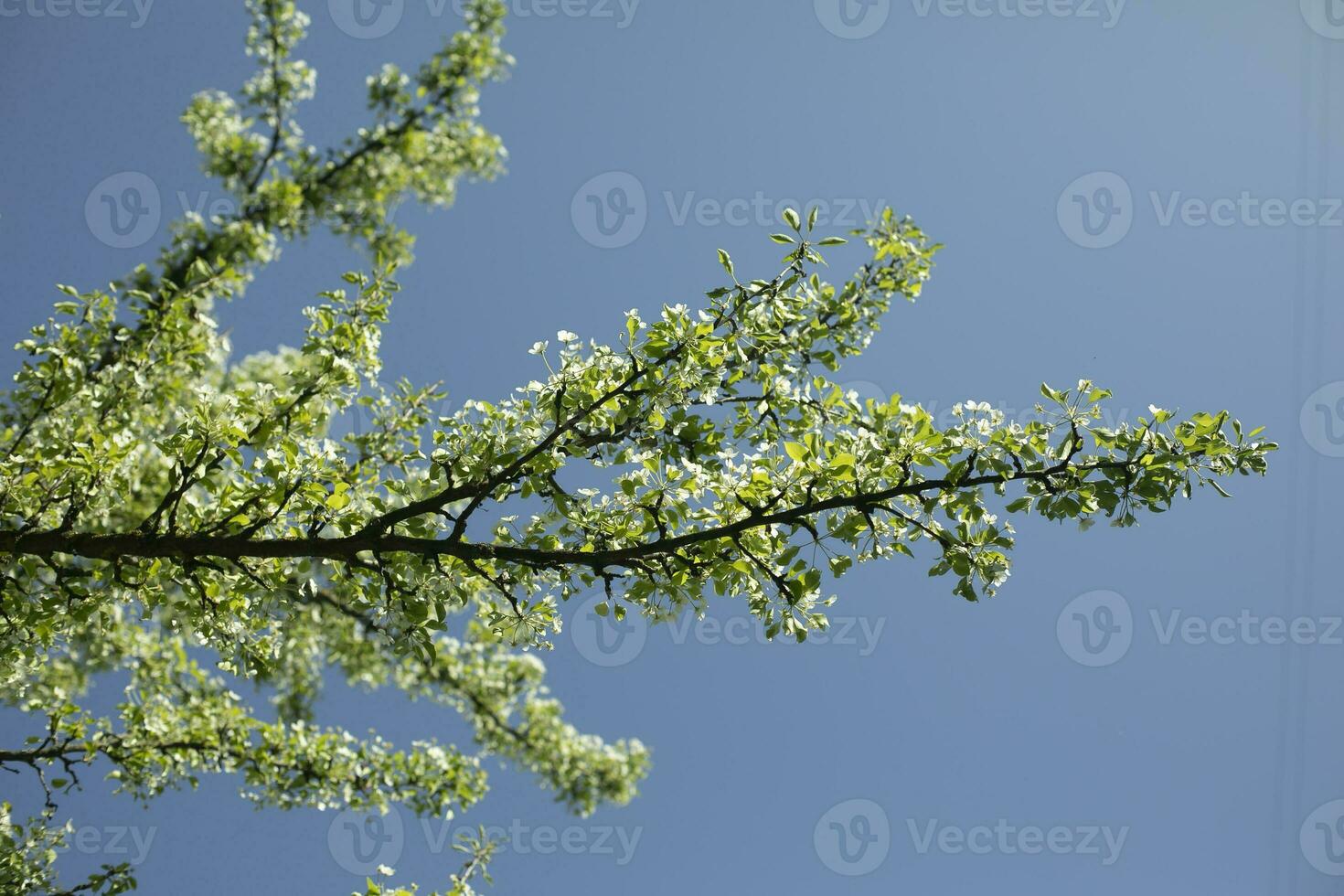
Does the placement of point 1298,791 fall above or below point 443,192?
below

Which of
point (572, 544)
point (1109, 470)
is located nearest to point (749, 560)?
point (572, 544)

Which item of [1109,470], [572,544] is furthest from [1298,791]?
[572,544]

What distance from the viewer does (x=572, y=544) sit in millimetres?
2943

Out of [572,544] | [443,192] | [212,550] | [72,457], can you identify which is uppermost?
[443,192]

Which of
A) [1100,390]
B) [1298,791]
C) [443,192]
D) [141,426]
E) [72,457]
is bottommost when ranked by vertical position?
[72,457]

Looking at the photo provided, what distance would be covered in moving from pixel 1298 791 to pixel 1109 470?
11.1m

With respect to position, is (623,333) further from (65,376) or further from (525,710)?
(525,710)

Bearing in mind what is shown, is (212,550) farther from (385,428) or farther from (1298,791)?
(1298,791)

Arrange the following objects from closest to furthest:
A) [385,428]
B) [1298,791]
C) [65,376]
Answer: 1. [65,376]
2. [385,428]
3. [1298,791]

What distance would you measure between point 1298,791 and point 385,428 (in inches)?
461

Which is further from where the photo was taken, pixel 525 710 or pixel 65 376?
pixel 525 710

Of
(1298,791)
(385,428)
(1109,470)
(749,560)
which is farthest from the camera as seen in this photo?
(1298,791)

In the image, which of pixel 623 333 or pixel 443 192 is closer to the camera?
pixel 623 333

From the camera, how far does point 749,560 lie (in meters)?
2.88
